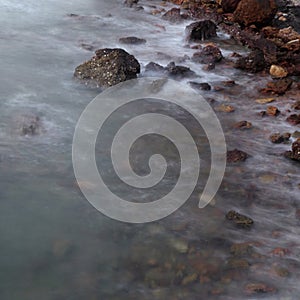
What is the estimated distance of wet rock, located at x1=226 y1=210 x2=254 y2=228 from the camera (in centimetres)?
453

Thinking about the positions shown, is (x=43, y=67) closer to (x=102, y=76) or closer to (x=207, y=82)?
(x=102, y=76)

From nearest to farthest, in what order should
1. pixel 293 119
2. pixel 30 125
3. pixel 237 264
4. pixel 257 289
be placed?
pixel 257 289
pixel 237 264
pixel 30 125
pixel 293 119

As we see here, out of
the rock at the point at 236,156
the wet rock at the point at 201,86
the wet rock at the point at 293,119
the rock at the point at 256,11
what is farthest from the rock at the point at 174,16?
the rock at the point at 236,156

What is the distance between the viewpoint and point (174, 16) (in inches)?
425

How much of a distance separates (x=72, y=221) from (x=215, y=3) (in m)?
8.57

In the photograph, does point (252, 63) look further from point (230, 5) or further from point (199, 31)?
point (230, 5)

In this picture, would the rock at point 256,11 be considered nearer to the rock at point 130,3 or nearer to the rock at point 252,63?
the rock at point 252,63

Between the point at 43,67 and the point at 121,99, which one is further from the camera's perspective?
the point at 43,67

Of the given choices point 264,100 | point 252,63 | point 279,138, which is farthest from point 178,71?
point 279,138

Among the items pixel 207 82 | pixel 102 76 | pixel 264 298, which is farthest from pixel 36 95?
pixel 264 298

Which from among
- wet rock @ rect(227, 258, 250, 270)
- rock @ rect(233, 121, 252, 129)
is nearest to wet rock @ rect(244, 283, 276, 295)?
wet rock @ rect(227, 258, 250, 270)

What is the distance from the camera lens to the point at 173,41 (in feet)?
31.2

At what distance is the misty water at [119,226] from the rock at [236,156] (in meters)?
0.07

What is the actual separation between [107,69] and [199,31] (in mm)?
2877
